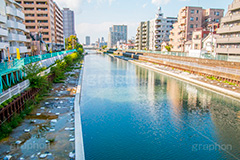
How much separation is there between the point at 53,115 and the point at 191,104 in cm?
1291

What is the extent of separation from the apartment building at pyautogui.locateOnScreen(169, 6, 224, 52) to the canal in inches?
1441

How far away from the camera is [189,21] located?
53.5 metres

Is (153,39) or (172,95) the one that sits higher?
(153,39)

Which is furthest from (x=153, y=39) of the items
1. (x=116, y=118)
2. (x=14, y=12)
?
(x=116, y=118)

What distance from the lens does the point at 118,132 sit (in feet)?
40.8

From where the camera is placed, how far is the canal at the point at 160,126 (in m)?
10.3

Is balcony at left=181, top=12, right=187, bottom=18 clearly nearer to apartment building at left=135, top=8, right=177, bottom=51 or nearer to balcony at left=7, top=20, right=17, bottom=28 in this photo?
apartment building at left=135, top=8, right=177, bottom=51

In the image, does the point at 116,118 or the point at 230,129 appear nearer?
the point at 230,129

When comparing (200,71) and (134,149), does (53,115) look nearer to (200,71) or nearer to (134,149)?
(134,149)

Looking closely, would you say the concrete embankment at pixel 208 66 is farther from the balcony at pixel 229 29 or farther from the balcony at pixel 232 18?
the balcony at pixel 232 18

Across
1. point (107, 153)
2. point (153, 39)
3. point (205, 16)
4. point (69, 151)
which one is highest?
point (205, 16)

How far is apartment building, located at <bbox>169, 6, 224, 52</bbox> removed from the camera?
5328 cm

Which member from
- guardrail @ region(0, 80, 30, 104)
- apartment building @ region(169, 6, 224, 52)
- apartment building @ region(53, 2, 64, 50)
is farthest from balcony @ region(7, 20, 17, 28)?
apartment building @ region(53, 2, 64, 50)

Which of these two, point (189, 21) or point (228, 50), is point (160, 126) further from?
point (189, 21)
